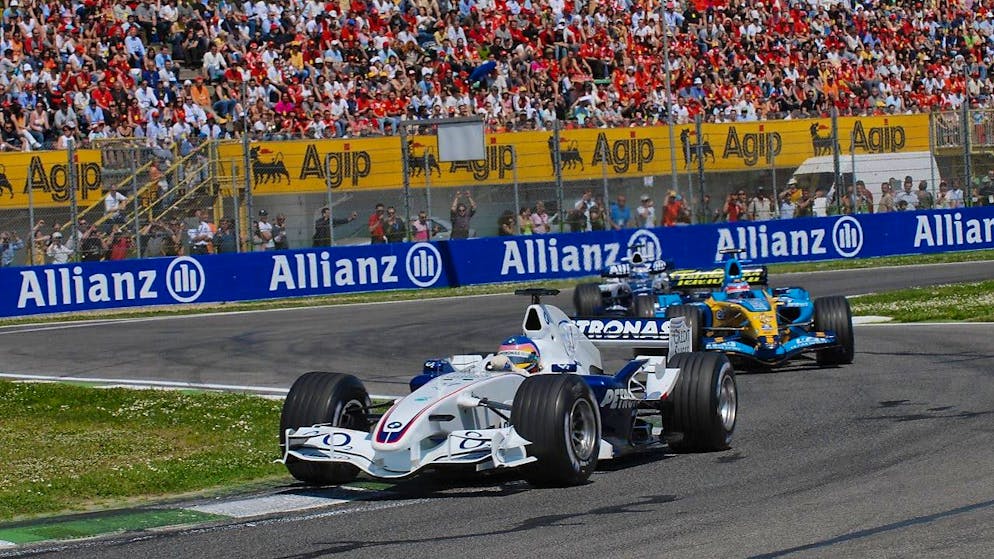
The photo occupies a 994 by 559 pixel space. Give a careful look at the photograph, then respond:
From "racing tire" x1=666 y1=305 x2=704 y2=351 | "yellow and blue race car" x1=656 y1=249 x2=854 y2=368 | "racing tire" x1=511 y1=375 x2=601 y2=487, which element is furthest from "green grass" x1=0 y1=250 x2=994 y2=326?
"racing tire" x1=511 y1=375 x2=601 y2=487

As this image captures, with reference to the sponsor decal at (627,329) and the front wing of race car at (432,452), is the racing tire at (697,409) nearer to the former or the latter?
the sponsor decal at (627,329)

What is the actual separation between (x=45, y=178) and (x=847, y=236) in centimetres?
1658

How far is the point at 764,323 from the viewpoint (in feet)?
53.3

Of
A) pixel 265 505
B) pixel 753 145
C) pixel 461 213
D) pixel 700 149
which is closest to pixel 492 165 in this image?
pixel 461 213

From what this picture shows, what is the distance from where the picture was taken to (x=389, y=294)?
28312 millimetres

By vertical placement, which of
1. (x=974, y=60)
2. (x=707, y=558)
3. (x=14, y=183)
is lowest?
(x=707, y=558)

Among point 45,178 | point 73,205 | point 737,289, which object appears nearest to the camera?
point 737,289

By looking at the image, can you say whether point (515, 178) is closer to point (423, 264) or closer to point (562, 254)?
point (562, 254)

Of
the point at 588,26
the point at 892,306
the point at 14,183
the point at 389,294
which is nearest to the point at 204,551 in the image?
the point at 892,306

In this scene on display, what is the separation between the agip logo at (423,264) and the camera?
28500 millimetres

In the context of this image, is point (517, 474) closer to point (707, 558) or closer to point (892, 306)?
point (707, 558)

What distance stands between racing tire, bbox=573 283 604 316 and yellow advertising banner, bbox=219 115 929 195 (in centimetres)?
782

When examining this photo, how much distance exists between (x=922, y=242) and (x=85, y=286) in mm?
17690

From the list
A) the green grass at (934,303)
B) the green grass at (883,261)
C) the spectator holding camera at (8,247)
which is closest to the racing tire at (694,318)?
the green grass at (934,303)
